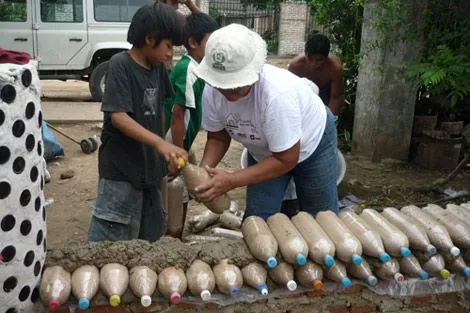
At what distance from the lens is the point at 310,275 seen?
2064 mm

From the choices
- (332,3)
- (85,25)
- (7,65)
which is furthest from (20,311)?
(85,25)

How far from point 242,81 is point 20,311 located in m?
1.18

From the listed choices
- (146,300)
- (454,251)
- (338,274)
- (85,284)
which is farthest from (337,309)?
(85,284)

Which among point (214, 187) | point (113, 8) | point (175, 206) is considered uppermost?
point (113, 8)

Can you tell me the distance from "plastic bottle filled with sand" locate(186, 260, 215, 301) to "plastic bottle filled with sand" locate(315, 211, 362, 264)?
0.53 m

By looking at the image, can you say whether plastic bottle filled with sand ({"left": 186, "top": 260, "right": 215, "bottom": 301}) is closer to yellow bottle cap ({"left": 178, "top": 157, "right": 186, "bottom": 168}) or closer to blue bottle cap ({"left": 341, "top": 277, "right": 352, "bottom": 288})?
Result: yellow bottle cap ({"left": 178, "top": 157, "right": 186, "bottom": 168})

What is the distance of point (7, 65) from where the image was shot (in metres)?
1.62

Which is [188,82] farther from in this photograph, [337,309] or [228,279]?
[337,309]

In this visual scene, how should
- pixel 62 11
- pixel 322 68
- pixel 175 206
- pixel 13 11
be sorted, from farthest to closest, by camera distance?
pixel 62 11 → pixel 13 11 → pixel 322 68 → pixel 175 206

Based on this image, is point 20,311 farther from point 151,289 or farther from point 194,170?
point 194,170

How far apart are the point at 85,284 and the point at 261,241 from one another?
70 cm

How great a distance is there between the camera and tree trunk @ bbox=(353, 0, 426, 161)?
5.38 meters

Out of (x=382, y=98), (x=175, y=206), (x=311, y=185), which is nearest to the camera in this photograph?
(x=311, y=185)

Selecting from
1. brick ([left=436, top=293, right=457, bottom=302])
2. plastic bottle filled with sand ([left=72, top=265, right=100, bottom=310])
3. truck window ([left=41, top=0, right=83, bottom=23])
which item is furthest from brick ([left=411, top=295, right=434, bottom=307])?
truck window ([left=41, top=0, right=83, bottom=23])
